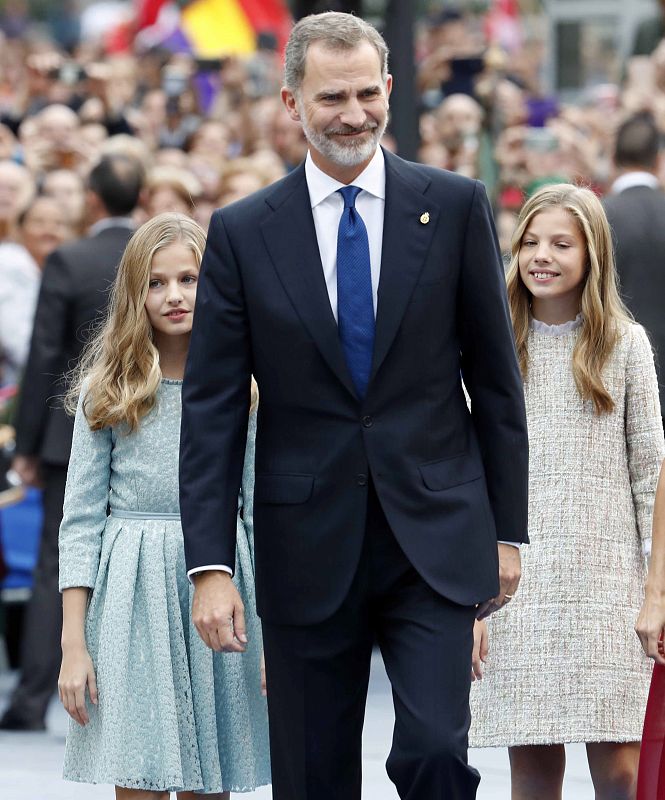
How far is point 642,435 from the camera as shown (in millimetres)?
5137

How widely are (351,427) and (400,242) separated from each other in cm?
43

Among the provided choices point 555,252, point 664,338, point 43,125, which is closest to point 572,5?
point 43,125

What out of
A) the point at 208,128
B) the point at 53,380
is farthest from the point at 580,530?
the point at 208,128

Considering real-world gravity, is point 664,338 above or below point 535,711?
above

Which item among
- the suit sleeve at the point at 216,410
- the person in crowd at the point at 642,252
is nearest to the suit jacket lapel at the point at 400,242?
the suit sleeve at the point at 216,410

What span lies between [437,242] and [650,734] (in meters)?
1.25

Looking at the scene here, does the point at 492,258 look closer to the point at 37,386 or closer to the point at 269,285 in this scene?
the point at 269,285

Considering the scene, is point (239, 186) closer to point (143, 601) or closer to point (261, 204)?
point (143, 601)

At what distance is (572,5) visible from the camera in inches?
1144

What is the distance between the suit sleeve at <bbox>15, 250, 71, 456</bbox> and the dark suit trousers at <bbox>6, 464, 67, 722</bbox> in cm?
20

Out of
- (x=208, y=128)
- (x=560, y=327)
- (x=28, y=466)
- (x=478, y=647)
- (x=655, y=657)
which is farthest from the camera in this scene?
(x=208, y=128)

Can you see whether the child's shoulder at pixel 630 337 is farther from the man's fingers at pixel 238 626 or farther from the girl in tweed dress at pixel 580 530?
the man's fingers at pixel 238 626

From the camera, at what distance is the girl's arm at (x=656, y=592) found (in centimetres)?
450

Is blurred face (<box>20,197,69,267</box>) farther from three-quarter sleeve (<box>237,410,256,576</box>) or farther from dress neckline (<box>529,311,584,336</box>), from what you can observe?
three-quarter sleeve (<box>237,410,256,576</box>)
